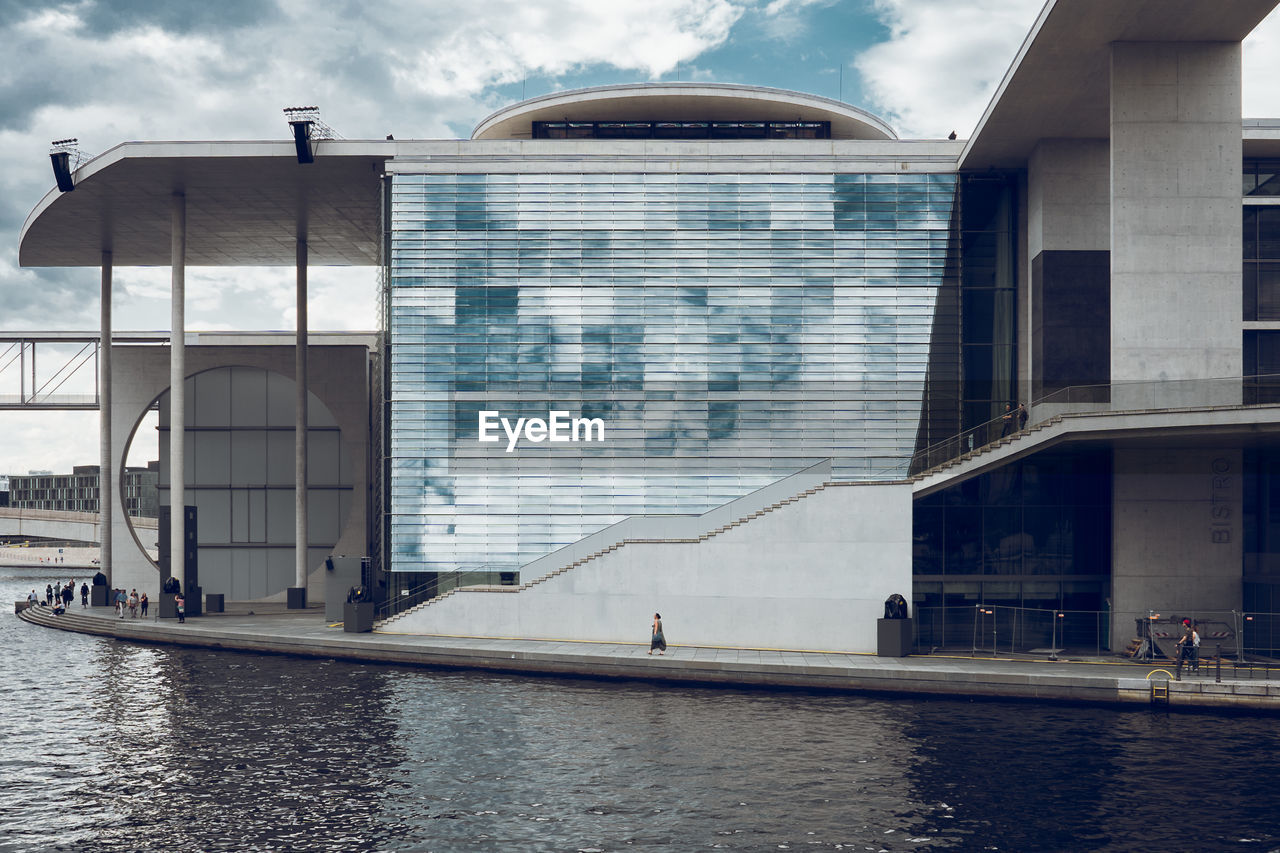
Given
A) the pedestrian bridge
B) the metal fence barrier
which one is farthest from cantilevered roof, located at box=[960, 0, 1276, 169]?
the pedestrian bridge

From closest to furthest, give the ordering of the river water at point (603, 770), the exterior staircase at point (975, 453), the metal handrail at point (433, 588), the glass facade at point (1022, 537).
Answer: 1. the river water at point (603, 770)
2. the exterior staircase at point (975, 453)
3. the metal handrail at point (433, 588)
4. the glass facade at point (1022, 537)

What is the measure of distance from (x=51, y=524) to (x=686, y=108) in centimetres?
8135

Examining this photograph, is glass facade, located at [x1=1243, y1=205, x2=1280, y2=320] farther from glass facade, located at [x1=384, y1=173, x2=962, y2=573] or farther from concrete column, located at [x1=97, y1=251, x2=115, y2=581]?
concrete column, located at [x1=97, y1=251, x2=115, y2=581]

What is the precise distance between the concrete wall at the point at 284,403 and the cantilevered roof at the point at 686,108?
1493 centimetres

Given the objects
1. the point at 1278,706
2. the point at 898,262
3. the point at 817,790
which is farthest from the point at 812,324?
the point at 817,790

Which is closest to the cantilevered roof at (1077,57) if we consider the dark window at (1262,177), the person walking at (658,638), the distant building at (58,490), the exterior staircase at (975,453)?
the dark window at (1262,177)

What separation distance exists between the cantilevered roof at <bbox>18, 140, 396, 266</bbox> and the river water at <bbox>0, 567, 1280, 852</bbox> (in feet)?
65.1

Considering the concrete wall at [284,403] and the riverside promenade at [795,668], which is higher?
the concrete wall at [284,403]

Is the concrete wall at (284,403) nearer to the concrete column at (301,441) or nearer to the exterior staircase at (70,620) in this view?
the concrete column at (301,441)

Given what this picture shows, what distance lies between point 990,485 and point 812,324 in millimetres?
8411

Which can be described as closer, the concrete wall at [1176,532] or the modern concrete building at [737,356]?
the concrete wall at [1176,532]

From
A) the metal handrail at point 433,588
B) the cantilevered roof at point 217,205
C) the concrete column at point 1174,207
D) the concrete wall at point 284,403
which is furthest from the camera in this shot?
the concrete wall at point 284,403

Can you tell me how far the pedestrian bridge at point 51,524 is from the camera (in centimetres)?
9594

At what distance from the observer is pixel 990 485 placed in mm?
37562
